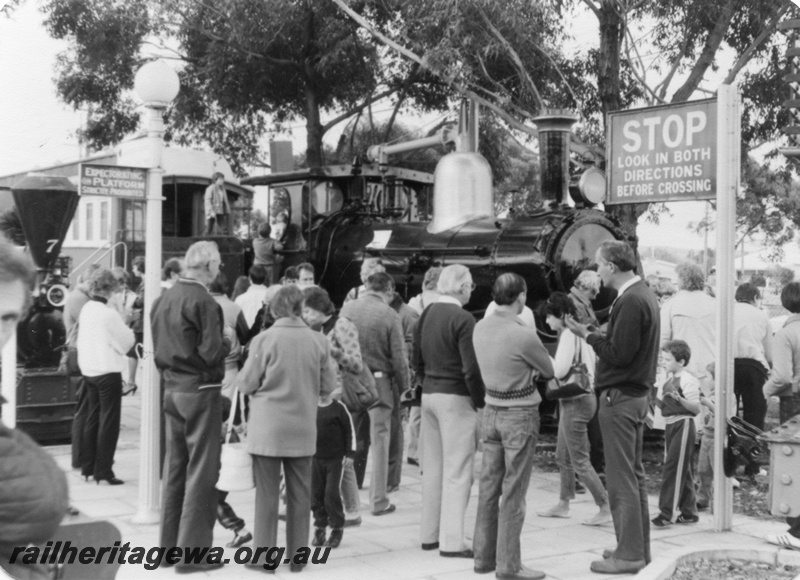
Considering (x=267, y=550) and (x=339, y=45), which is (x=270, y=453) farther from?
(x=339, y=45)

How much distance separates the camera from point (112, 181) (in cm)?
520

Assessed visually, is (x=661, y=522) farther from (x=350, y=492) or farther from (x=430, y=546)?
(x=350, y=492)

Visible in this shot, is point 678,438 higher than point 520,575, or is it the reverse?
point 678,438

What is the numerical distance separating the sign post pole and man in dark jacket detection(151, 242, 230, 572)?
10.1 feet

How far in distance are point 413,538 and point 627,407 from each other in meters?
1.62

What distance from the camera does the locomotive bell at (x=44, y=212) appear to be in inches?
228

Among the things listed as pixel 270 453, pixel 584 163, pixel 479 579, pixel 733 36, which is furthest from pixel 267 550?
pixel 733 36

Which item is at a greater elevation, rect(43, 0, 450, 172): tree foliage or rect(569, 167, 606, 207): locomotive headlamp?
rect(43, 0, 450, 172): tree foliage

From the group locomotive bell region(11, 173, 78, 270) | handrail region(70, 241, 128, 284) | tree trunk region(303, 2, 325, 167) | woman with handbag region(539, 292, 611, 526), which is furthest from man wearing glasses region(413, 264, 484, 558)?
tree trunk region(303, 2, 325, 167)

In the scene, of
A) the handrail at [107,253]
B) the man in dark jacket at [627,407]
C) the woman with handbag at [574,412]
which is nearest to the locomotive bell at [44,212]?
the woman with handbag at [574,412]

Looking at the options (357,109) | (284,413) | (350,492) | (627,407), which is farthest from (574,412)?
(357,109)

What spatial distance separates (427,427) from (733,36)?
900 cm

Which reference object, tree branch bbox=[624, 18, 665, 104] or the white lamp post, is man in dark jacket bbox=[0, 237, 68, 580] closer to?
the white lamp post

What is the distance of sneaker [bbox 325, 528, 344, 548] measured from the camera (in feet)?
16.1
